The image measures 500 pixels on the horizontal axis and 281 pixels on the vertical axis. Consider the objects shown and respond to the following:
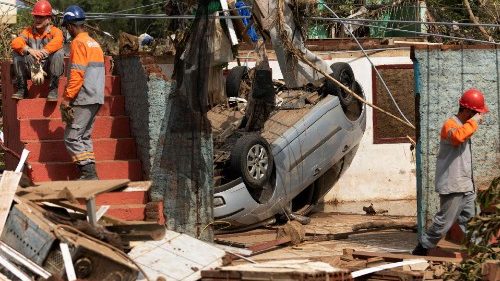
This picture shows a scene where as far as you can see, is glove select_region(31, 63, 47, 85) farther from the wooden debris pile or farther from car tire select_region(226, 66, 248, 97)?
the wooden debris pile

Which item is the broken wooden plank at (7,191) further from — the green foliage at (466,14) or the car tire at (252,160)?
the green foliage at (466,14)

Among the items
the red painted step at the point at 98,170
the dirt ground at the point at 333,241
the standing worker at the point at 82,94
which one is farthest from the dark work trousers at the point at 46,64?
the dirt ground at the point at 333,241

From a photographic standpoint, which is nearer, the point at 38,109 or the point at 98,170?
the point at 98,170

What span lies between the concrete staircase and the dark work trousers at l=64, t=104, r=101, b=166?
743 millimetres

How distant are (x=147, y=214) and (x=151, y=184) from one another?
334 mm

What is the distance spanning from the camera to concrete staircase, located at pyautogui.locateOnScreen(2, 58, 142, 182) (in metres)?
14.7

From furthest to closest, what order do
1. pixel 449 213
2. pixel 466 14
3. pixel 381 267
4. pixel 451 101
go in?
pixel 466 14, pixel 451 101, pixel 449 213, pixel 381 267

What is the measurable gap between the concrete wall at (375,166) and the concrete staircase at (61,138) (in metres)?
4.81

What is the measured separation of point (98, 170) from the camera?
578 inches

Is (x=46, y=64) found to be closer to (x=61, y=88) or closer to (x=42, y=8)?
(x=61, y=88)

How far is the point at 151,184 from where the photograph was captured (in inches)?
548

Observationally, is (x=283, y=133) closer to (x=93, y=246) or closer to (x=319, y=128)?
(x=319, y=128)

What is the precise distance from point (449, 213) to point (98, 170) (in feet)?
13.7

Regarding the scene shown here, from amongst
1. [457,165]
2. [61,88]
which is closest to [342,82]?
[61,88]
